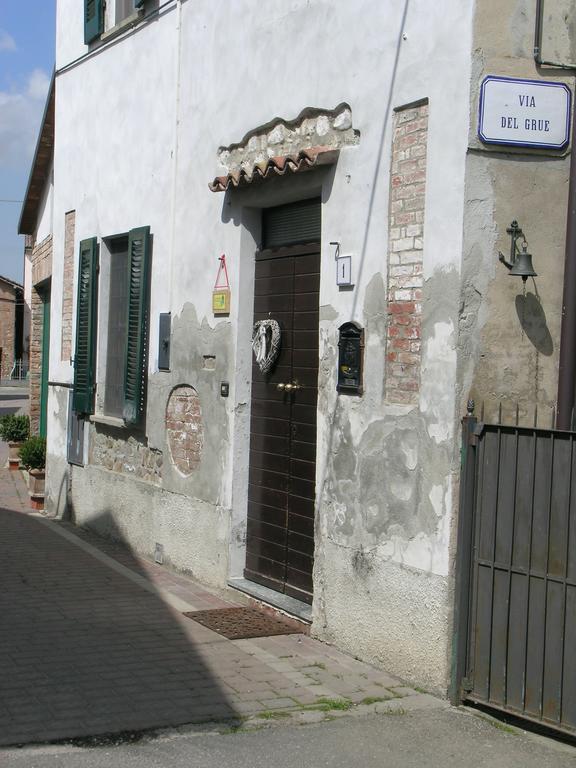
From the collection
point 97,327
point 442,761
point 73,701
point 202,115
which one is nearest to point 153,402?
point 97,327

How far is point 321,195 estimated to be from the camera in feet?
23.3

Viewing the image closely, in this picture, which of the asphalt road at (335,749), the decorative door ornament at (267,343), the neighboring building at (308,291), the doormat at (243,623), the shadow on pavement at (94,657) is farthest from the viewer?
the decorative door ornament at (267,343)

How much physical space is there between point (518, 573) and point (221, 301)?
150 inches

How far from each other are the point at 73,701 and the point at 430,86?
398cm

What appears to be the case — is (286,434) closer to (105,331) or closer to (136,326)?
(136,326)

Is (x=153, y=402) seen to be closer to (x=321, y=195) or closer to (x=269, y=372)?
(x=269, y=372)

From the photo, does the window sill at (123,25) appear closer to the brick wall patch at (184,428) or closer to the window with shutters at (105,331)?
the window with shutters at (105,331)

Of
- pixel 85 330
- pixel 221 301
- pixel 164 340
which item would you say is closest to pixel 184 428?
pixel 164 340

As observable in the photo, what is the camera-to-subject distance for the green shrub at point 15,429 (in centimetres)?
1543

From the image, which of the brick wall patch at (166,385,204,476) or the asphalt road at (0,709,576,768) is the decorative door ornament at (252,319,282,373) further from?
the asphalt road at (0,709,576,768)

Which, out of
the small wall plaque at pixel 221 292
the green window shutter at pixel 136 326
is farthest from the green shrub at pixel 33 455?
Answer: the small wall plaque at pixel 221 292

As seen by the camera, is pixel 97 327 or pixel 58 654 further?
pixel 97 327

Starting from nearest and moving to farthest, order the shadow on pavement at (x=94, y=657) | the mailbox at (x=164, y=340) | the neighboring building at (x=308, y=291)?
the shadow on pavement at (x=94, y=657) < the neighboring building at (x=308, y=291) < the mailbox at (x=164, y=340)

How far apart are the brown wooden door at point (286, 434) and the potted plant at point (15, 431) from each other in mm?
8334
